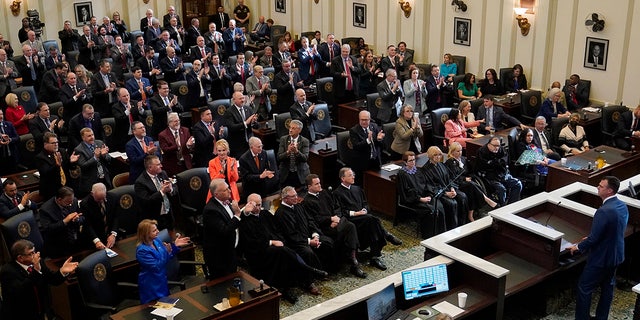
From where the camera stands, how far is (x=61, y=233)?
7.84m

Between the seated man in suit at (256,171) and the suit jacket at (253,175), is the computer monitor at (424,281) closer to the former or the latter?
the seated man in suit at (256,171)

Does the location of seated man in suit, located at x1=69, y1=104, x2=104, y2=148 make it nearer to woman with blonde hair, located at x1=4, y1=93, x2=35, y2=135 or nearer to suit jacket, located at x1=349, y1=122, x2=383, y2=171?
woman with blonde hair, located at x1=4, y1=93, x2=35, y2=135

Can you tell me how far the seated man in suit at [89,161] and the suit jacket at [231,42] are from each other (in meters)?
8.65

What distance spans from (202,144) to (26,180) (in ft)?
7.91

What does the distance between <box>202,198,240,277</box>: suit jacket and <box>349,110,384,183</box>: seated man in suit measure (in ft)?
11.0

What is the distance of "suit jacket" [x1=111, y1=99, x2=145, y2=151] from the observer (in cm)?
1157

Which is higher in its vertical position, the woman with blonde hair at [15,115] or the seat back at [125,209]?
the woman with blonde hair at [15,115]

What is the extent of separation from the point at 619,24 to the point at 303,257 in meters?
8.29

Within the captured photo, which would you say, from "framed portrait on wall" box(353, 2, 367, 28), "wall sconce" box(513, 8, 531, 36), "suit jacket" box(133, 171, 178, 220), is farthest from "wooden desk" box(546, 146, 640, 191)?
"framed portrait on wall" box(353, 2, 367, 28)

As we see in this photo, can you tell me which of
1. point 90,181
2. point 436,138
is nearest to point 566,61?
point 436,138

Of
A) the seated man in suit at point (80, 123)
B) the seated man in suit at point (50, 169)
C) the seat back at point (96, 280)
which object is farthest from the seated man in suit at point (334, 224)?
the seated man in suit at point (80, 123)

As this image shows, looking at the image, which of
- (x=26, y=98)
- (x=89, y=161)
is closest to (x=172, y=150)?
(x=89, y=161)

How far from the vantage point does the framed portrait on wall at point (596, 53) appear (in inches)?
535

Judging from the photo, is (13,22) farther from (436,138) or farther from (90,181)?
(436,138)
